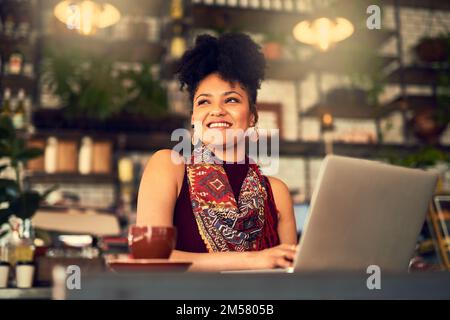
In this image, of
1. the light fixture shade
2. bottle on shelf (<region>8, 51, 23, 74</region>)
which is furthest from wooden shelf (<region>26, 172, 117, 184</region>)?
the light fixture shade

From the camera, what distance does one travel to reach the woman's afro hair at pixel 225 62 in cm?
172

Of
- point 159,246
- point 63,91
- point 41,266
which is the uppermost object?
point 63,91

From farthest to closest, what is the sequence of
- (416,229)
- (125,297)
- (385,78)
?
Answer: (385,78) < (416,229) < (125,297)

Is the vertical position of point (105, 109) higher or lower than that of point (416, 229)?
higher

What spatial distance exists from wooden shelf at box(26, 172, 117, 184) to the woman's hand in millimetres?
3315

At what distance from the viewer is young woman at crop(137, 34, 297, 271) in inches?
60.6

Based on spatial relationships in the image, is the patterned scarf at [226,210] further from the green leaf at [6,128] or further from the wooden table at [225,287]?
the wooden table at [225,287]

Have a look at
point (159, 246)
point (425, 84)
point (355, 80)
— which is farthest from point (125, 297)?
point (425, 84)

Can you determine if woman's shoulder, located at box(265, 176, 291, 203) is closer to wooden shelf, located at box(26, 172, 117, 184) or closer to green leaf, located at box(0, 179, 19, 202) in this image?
green leaf, located at box(0, 179, 19, 202)

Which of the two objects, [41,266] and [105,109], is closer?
[41,266]

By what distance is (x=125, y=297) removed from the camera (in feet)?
1.70

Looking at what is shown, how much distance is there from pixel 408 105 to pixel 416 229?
175 inches

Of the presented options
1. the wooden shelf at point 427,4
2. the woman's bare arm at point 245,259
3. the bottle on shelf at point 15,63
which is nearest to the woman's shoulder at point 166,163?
the woman's bare arm at point 245,259

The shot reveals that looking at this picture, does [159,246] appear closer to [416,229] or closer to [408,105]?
[416,229]
